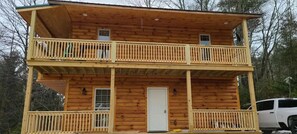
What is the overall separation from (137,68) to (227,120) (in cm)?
444

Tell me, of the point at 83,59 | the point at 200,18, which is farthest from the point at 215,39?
the point at 83,59

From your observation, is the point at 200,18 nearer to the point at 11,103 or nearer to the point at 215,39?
the point at 215,39

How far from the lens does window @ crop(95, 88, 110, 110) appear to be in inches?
469

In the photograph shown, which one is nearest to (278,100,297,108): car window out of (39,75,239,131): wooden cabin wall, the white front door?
(39,75,239,131): wooden cabin wall

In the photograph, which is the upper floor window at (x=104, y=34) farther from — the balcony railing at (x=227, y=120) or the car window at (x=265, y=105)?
the car window at (x=265, y=105)

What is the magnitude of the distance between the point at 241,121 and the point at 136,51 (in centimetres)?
542

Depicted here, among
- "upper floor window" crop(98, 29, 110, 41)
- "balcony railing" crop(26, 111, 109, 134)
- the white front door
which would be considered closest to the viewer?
"balcony railing" crop(26, 111, 109, 134)

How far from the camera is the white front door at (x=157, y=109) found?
12.1 m

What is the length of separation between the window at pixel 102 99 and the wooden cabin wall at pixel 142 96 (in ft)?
0.70

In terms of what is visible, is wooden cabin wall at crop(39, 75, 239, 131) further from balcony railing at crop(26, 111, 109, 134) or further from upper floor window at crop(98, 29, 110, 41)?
upper floor window at crop(98, 29, 110, 41)

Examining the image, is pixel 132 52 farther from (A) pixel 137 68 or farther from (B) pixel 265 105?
(B) pixel 265 105

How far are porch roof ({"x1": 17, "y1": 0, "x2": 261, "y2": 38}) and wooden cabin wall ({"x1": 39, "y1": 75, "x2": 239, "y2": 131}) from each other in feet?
9.02

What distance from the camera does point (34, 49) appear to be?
1027 centimetres

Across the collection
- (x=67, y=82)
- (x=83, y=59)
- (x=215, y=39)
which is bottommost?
(x=67, y=82)
